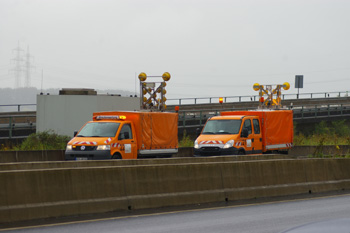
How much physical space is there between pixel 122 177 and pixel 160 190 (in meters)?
1.17

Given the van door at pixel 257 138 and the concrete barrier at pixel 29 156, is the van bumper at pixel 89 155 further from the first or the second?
the van door at pixel 257 138

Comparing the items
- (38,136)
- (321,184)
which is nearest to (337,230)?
(321,184)

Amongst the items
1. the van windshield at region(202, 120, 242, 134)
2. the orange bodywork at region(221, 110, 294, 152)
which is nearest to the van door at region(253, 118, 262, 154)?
the orange bodywork at region(221, 110, 294, 152)

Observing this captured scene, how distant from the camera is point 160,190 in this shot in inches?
555

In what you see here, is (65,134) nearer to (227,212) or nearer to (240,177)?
Result: (240,177)

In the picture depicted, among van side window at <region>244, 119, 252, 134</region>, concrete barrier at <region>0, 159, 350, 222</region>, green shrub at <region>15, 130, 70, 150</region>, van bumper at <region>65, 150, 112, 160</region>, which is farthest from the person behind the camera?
green shrub at <region>15, 130, 70, 150</region>

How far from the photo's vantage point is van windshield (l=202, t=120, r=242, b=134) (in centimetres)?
2605

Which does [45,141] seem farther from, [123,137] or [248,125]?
[248,125]

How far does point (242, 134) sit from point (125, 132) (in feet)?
16.9

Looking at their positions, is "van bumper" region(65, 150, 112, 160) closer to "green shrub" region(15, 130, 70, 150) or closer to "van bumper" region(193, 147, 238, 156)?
"van bumper" region(193, 147, 238, 156)

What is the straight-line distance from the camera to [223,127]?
26391mm

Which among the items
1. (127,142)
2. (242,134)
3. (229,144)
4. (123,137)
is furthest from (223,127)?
(123,137)

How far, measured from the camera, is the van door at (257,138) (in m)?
26.7

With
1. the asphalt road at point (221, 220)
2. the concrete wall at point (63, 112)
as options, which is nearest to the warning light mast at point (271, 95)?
the concrete wall at point (63, 112)
